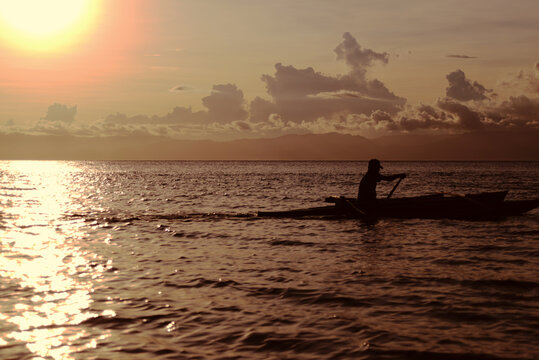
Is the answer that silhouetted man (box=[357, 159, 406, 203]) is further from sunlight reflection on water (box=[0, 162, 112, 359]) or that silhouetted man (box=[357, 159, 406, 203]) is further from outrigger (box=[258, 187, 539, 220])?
sunlight reflection on water (box=[0, 162, 112, 359])

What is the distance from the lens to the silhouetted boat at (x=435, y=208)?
22562 millimetres

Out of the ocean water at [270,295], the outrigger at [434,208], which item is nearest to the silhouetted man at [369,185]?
the outrigger at [434,208]

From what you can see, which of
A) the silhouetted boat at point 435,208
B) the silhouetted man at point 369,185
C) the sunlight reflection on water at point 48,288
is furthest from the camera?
the silhouetted boat at point 435,208

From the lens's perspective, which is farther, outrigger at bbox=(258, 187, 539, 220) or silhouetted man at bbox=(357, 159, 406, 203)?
outrigger at bbox=(258, 187, 539, 220)

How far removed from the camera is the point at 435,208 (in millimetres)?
22703

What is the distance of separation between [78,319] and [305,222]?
15.0 metres

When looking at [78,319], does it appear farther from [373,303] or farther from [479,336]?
[479,336]

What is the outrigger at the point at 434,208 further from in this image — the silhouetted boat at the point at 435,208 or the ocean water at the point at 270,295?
the ocean water at the point at 270,295

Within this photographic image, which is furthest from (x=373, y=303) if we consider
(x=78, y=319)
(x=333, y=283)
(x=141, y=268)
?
(x=141, y=268)

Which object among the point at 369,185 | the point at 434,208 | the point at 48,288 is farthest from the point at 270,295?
the point at 434,208

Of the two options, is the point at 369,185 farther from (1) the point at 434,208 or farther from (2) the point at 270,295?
(2) the point at 270,295

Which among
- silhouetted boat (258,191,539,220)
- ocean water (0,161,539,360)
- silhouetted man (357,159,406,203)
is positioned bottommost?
ocean water (0,161,539,360)

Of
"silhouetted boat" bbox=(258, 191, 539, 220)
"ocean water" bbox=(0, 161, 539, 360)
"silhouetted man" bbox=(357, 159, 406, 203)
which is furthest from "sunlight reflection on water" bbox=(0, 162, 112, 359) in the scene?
"silhouetted man" bbox=(357, 159, 406, 203)

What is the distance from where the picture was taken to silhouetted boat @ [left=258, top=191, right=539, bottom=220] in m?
22.6
